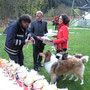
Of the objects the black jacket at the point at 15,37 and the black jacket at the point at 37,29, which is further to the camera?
the black jacket at the point at 37,29

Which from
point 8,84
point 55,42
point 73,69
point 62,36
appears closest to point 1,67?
point 8,84

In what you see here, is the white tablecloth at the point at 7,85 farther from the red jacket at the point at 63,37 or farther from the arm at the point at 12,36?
the red jacket at the point at 63,37

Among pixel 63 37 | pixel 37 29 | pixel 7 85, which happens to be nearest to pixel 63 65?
pixel 63 37

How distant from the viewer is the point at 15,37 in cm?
271

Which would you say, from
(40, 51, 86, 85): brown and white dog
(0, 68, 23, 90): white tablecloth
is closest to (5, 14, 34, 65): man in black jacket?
(0, 68, 23, 90): white tablecloth

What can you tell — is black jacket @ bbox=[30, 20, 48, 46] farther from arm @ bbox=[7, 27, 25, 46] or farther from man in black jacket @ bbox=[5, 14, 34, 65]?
arm @ bbox=[7, 27, 25, 46]

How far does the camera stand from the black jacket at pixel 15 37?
2.59m

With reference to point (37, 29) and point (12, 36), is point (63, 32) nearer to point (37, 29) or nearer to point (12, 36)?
point (37, 29)

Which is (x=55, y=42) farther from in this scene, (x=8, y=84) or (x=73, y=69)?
(x=8, y=84)

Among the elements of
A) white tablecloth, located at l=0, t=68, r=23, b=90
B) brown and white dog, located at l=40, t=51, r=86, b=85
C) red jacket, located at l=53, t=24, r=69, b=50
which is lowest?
brown and white dog, located at l=40, t=51, r=86, b=85

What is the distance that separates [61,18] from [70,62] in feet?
3.88

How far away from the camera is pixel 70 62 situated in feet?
10.4

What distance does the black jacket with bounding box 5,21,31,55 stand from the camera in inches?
102

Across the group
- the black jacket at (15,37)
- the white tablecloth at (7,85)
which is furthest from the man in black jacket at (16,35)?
the white tablecloth at (7,85)
